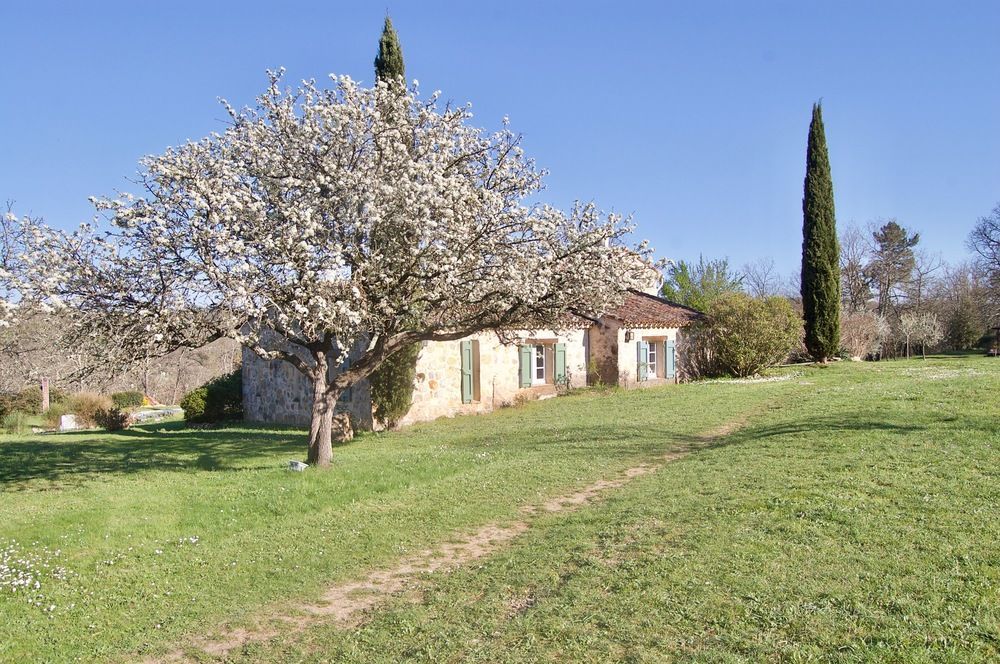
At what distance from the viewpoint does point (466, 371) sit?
842 inches

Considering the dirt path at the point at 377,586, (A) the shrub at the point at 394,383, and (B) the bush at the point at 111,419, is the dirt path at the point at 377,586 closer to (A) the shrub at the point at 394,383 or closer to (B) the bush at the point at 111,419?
(A) the shrub at the point at 394,383

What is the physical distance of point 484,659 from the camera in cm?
477

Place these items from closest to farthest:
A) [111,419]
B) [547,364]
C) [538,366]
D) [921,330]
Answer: [111,419]
[538,366]
[547,364]
[921,330]

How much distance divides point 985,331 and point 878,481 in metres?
45.5

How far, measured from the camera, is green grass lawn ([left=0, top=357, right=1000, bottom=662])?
4.95 metres

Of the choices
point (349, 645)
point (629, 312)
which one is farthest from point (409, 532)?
point (629, 312)

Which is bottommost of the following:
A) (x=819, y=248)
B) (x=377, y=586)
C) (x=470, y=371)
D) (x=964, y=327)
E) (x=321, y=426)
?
(x=377, y=586)

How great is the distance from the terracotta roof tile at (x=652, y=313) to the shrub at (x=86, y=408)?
17801 mm

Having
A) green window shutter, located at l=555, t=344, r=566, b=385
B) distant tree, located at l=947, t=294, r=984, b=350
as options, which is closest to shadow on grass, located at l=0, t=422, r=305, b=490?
green window shutter, located at l=555, t=344, r=566, b=385

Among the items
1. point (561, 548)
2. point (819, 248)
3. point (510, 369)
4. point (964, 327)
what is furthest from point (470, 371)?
point (964, 327)

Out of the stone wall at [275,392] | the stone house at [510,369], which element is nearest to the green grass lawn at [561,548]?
the stone house at [510,369]

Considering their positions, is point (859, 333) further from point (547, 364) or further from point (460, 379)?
point (460, 379)

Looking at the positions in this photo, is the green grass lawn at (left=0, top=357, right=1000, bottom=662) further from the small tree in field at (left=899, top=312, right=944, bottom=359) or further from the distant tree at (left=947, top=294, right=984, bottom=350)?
the distant tree at (left=947, top=294, right=984, bottom=350)

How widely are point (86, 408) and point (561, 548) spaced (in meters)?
22.8
